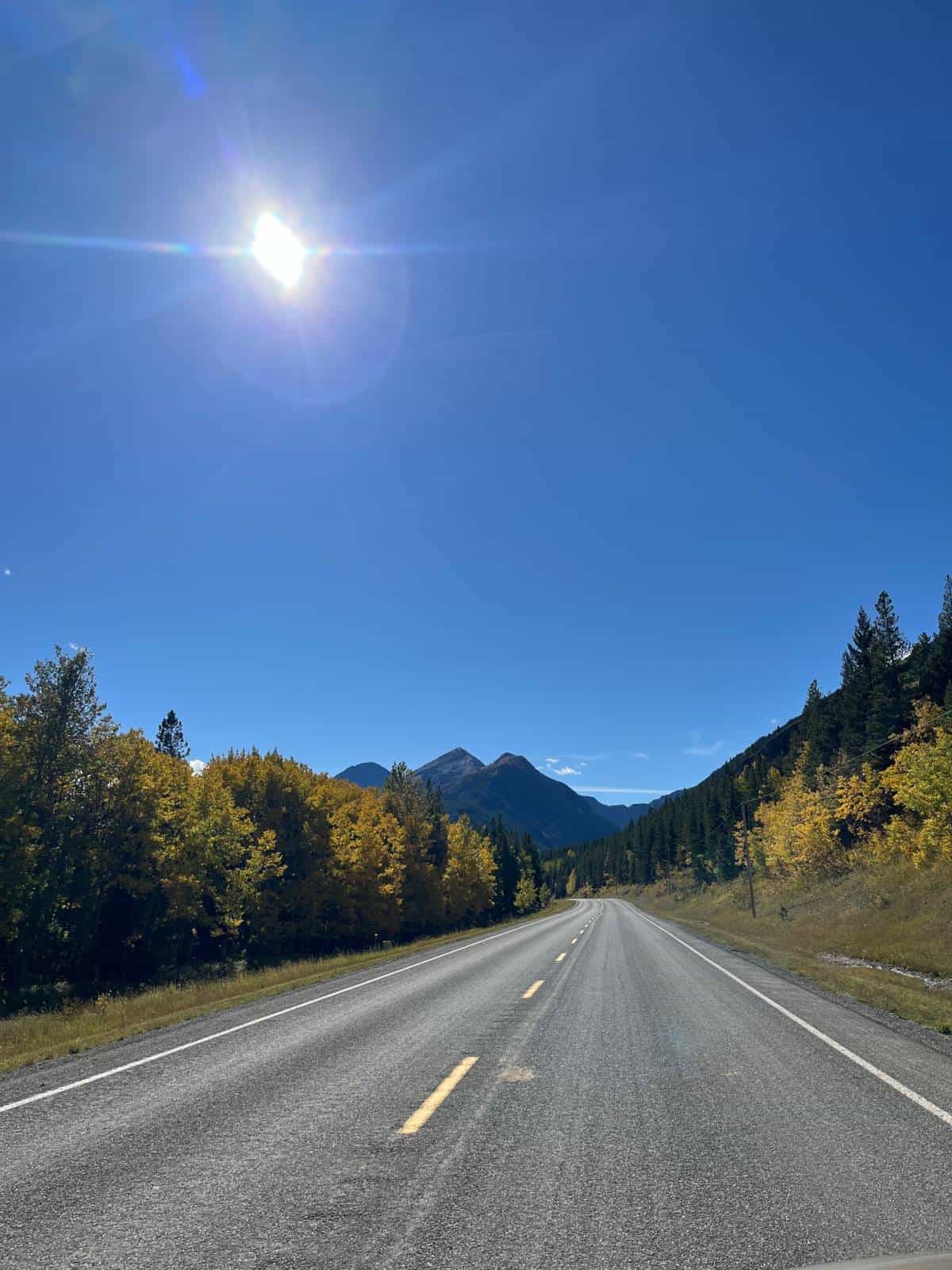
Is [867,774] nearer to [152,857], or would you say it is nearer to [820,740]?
[820,740]

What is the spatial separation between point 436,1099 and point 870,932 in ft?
85.6

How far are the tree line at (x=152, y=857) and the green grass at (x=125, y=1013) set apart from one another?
5330 mm

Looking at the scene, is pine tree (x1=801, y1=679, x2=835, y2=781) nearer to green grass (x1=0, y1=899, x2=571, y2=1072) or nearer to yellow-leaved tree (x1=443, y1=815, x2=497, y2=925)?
yellow-leaved tree (x1=443, y1=815, x2=497, y2=925)

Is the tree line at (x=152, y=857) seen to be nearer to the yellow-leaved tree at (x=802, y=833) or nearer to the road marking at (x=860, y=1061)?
the road marking at (x=860, y=1061)

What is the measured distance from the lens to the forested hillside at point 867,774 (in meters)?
32.9

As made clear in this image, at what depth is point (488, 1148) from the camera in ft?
16.9

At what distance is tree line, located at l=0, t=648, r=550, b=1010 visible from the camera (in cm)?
2420

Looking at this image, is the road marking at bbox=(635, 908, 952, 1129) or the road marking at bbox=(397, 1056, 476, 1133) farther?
the road marking at bbox=(635, 908, 952, 1129)

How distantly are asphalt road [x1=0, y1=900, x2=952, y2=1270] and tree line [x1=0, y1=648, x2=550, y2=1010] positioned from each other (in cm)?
1751

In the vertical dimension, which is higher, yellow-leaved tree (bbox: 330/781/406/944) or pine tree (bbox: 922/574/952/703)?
pine tree (bbox: 922/574/952/703)

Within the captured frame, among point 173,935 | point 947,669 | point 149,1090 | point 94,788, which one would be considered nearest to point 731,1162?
point 149,1090

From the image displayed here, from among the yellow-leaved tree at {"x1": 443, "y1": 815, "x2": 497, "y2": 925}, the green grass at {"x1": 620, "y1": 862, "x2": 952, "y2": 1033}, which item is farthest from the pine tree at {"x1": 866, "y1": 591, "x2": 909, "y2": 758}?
the yellow-leaved tree at {"x1": 443, "y1": 815, "x2": 497, "y2": 925}

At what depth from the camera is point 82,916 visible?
26.3 m

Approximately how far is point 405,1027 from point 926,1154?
7.12 meters
